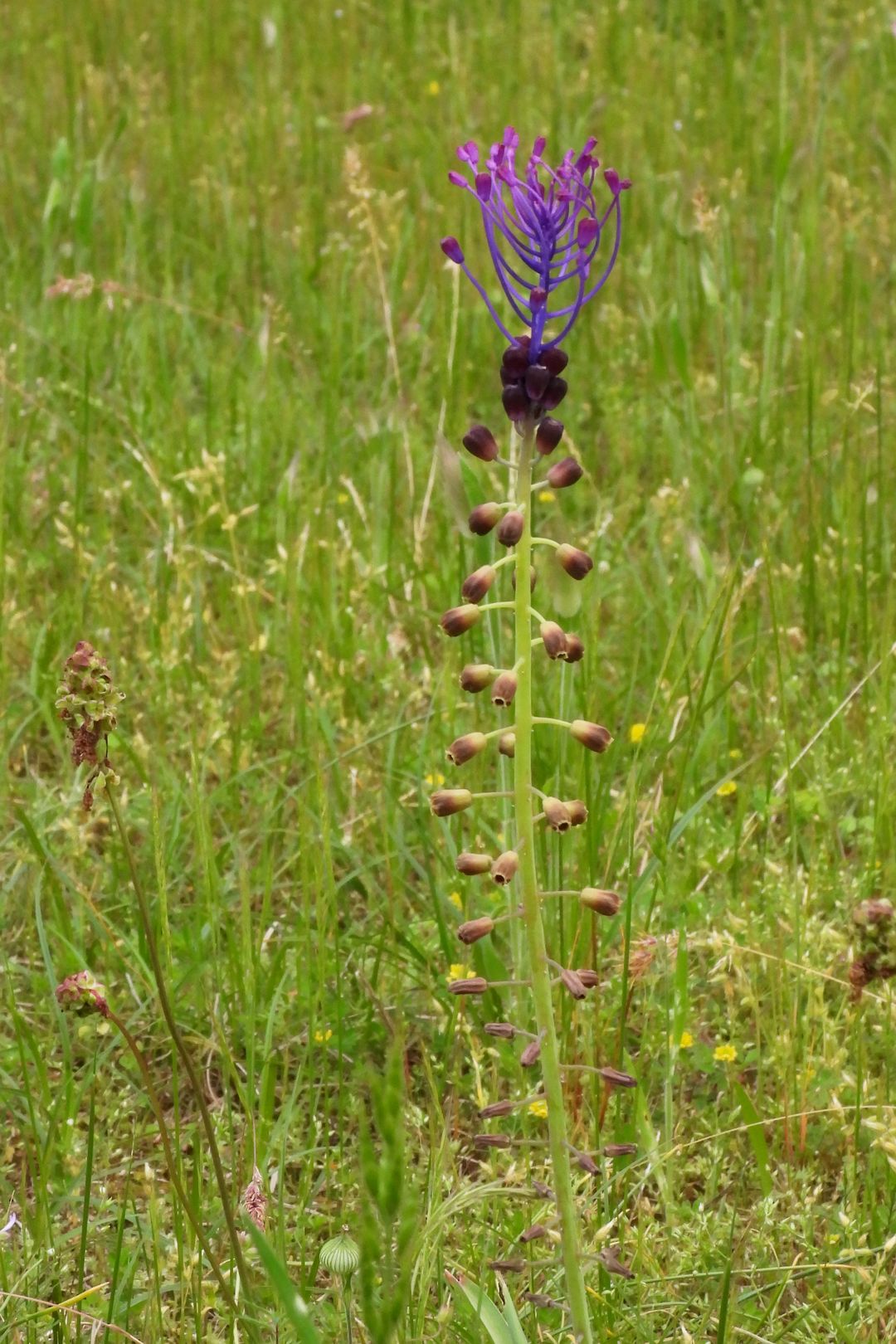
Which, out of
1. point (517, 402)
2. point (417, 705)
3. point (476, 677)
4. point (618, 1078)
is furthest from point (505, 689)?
point (417, 705)

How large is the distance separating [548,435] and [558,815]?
1.08 feet

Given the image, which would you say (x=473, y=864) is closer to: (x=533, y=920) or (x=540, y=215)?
(x=533, y=920)

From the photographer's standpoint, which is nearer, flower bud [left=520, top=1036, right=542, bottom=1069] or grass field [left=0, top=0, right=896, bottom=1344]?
flower bud [left=520, top=1036, right=542, bottom=1069]

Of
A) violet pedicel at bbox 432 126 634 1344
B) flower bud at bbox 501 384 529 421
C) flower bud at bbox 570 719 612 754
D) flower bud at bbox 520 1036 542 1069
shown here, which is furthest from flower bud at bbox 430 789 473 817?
flower bud at bbox 501 384 529 421

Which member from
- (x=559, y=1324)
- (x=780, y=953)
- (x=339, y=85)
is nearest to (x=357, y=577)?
(x=780, y=953)

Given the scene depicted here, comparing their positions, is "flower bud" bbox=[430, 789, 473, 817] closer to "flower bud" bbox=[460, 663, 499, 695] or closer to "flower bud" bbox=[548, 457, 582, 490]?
"flower bud" bbox=[460, 663, 499, 695]

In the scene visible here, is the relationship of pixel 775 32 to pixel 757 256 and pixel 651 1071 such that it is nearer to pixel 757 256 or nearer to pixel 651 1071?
pixel 757 256

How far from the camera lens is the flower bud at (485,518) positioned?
4.69 feet

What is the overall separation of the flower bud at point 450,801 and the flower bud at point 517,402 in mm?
333

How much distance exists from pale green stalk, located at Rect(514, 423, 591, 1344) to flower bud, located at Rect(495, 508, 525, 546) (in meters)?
0.02

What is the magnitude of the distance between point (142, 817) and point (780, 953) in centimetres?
115

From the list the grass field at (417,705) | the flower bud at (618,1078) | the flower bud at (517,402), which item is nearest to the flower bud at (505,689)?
the grass field at (417,705)

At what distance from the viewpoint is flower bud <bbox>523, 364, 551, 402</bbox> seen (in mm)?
1391

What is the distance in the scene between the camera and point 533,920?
1.39 m
